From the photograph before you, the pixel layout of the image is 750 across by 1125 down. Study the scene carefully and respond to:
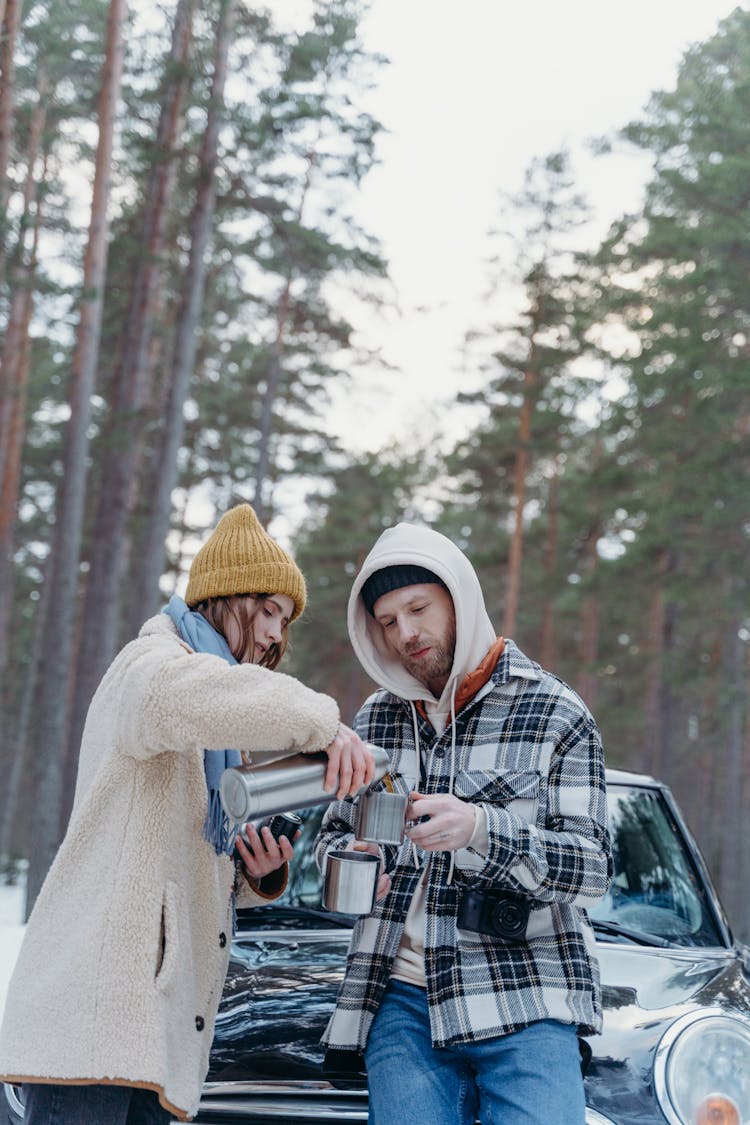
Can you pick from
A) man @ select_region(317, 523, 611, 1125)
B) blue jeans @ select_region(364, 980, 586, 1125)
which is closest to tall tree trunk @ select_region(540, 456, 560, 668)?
man @ select_region(317, 523, 611, 1125)

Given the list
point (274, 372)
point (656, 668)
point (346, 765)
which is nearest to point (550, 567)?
point (656, 668)

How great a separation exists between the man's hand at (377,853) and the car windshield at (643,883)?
1.13m

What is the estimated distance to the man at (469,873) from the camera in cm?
242

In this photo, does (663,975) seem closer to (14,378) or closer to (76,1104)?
(76,1104)

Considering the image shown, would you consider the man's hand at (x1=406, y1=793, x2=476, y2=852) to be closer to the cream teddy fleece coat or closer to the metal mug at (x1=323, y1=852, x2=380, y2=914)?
the metal mug at (x1=323, y1=852, x2=380, y2=914)

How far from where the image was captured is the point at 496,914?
2.49 meters

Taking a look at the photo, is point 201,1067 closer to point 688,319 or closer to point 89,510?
point 688,319

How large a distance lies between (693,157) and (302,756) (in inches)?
633

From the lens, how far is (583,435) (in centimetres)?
2542

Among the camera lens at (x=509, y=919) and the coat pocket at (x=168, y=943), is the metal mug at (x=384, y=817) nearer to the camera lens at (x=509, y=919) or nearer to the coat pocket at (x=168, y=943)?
the camera lens at (x=509, y=919)

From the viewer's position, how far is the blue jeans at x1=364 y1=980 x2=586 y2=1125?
237 centimetres

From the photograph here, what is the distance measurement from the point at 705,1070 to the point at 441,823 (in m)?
1.12

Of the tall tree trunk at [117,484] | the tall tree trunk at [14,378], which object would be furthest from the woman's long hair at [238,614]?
the tall tree trunk at [14,378]

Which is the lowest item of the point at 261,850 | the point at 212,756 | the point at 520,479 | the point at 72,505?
the point at 261,850
